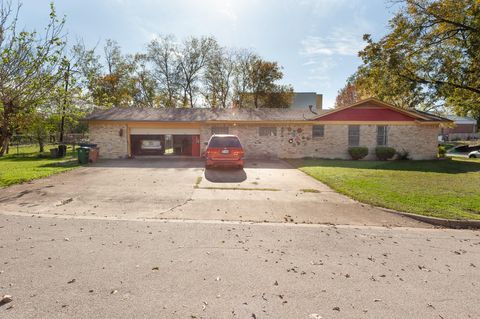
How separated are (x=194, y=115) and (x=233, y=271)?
1771 centimetres

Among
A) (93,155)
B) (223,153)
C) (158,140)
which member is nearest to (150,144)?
(158,140)

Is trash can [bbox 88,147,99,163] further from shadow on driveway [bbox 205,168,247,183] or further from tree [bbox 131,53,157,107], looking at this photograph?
tree [bbox 131,53,157,107]

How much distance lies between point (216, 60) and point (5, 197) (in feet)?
106

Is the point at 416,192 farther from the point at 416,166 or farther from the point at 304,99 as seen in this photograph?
the point at 304,99

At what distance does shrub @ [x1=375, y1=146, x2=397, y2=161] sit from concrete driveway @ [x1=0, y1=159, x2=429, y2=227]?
10.7 meters

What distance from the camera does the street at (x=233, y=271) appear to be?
2.66 meters

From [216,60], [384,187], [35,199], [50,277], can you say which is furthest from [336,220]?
[216,60]

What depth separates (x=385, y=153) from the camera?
18.3 metres

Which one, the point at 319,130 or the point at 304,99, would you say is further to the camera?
the point at 304,99

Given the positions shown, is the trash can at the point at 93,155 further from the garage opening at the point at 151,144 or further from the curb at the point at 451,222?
the curb at the point at 451,222

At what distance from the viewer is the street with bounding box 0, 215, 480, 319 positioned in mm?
2656

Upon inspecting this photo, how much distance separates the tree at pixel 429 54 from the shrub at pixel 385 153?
3.87 m

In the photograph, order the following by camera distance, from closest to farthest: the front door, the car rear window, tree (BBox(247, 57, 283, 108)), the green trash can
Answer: the car rear window → the green trash can → the front door → tree (BBox(247, 57, 283, 108))

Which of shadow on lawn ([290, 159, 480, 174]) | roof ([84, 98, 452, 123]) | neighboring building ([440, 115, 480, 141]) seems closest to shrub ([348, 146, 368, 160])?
shadow on lawn ([290, 159, 480, 174])
